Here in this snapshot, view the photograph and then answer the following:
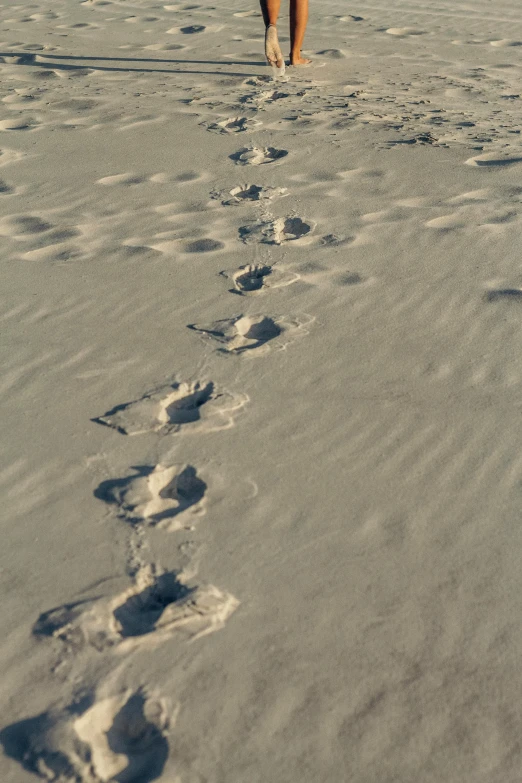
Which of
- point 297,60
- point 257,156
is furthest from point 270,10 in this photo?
point 257,156

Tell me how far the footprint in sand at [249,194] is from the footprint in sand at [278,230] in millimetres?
291

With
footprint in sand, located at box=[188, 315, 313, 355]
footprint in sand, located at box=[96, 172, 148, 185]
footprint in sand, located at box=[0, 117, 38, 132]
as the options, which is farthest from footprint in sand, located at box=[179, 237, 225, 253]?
footprint in sand, located at box=[0, 117, 38, 132]

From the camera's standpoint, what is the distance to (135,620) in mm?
2029

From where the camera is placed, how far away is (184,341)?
A: 123 inches

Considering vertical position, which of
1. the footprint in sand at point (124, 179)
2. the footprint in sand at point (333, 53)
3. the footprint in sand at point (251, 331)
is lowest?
the footprint in sand at point (251, 331)

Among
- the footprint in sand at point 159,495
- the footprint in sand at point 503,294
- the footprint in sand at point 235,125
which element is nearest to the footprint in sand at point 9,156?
the footprint in sand at point 235,125

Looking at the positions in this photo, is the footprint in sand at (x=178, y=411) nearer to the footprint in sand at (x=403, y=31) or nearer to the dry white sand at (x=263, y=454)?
the dry white sand at (x=263, y=454)

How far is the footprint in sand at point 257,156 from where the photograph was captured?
4.76 metres

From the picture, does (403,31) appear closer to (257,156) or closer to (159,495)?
(257,156)

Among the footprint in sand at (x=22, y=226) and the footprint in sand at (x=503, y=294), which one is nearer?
the footprint in sand at (x=503, y=294)

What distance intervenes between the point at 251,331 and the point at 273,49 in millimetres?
3610

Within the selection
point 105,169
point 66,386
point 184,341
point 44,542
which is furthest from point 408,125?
point 44,542

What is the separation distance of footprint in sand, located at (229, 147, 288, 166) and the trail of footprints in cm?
206

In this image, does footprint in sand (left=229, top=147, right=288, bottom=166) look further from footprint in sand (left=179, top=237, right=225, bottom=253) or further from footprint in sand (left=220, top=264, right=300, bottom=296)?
footprint in sand (left=220, top=264, right=300, bottom=296)
